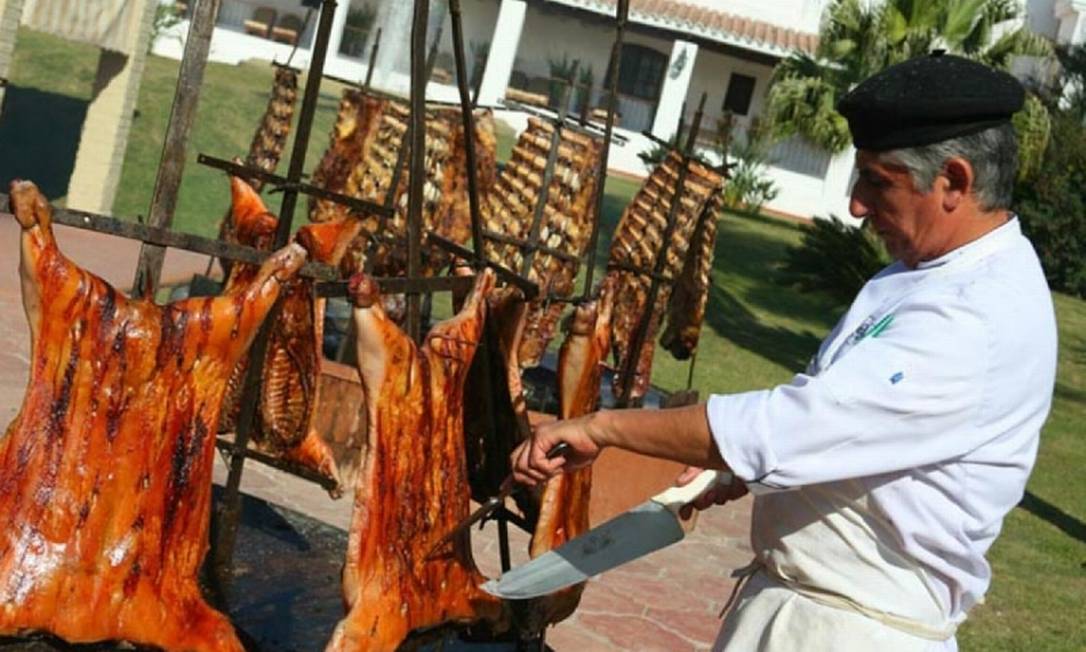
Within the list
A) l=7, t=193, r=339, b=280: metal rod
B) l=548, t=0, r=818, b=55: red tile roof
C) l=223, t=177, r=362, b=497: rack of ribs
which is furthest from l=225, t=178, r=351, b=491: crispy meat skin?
l=548, t=0, r=818, b=55: red tile roof

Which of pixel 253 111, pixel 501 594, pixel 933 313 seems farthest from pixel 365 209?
pixel 253 111

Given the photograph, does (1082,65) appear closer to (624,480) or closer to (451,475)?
(624,480)

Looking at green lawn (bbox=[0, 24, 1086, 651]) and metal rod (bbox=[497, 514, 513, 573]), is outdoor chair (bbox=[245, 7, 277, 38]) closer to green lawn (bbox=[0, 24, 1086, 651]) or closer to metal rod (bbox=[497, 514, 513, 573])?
green lawn (bbox=[0, 24, 1086, 651])

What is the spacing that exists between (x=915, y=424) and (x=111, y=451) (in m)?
1.98

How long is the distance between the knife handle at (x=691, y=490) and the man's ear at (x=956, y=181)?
0.86m

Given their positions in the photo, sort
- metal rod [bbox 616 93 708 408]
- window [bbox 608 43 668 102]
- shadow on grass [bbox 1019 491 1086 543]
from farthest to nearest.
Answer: window [bbox 608 43 668 102]
shadow on grass [bbox 1019 491 1086 543]
metal rod [bbox 616 93 708 408]

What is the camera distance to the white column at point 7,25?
16.5m

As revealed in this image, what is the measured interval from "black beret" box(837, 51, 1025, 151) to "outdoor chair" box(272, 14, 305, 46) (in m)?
36.1

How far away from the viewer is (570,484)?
5363mm

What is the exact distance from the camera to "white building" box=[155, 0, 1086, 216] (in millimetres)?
39094

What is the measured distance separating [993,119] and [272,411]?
316 cm

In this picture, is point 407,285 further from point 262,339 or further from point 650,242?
point 650,242

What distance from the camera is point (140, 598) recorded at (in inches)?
171

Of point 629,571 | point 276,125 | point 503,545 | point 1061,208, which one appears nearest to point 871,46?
point 1061,208
